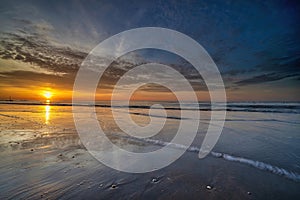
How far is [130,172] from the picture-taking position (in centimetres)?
351

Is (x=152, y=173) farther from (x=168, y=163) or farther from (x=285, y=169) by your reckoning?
(x=285, y=169)

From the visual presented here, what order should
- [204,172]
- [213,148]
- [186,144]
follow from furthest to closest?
[186,144] < [213,148] < [204,172]

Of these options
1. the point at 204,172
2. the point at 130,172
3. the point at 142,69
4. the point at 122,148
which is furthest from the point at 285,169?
the point at 142,69

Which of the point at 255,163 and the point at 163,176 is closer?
the point at 163,176

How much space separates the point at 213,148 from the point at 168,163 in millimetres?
1849

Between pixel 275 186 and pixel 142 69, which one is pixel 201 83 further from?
pixel 275 186

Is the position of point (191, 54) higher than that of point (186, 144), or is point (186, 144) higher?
point (191, 54)

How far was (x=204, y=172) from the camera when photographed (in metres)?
3.45

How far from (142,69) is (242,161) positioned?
2563 centimetres

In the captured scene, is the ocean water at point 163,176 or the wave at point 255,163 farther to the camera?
the wave at point 255,163

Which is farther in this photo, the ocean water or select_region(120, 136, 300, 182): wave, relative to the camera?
select_region(120, 136, 300, 182): wave

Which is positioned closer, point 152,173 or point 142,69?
point 152,173

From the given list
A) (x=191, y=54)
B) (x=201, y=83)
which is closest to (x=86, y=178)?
(x=191, y=54)

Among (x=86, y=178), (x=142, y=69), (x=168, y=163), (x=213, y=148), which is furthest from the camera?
(x=142, y=69)
